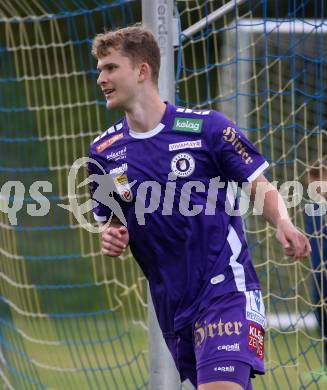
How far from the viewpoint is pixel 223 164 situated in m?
4.18

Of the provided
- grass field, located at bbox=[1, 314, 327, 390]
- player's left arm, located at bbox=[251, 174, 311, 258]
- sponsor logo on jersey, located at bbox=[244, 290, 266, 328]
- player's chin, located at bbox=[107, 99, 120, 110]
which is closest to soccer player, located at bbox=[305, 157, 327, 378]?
grass field, located at bbox=[1, 314, 327, 390]

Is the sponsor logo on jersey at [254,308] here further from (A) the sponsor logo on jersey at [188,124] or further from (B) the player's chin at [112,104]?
(B) the player's chin at [112,104]

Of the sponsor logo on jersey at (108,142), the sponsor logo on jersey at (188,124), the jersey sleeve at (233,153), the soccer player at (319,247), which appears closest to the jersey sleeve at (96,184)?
the sponsor logo on jersey at (108,142)

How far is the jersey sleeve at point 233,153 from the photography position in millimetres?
4133

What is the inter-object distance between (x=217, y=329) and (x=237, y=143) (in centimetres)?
75

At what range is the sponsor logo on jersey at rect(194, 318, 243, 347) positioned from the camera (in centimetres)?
406

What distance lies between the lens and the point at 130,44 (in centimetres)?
433

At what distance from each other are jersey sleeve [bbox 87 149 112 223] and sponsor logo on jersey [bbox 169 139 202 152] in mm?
365

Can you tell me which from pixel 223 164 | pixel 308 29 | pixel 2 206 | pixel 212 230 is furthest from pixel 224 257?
pixel 2 206

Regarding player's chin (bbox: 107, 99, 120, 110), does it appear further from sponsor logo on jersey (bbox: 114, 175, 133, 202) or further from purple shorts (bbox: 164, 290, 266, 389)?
purple shorts (bbox: 164, 290, 266, 389)

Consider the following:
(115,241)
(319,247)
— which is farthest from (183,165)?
(319,247)

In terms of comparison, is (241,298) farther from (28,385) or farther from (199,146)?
(28,385)

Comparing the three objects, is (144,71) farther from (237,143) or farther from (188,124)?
(237,143)

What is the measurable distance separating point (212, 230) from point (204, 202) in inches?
4.7
